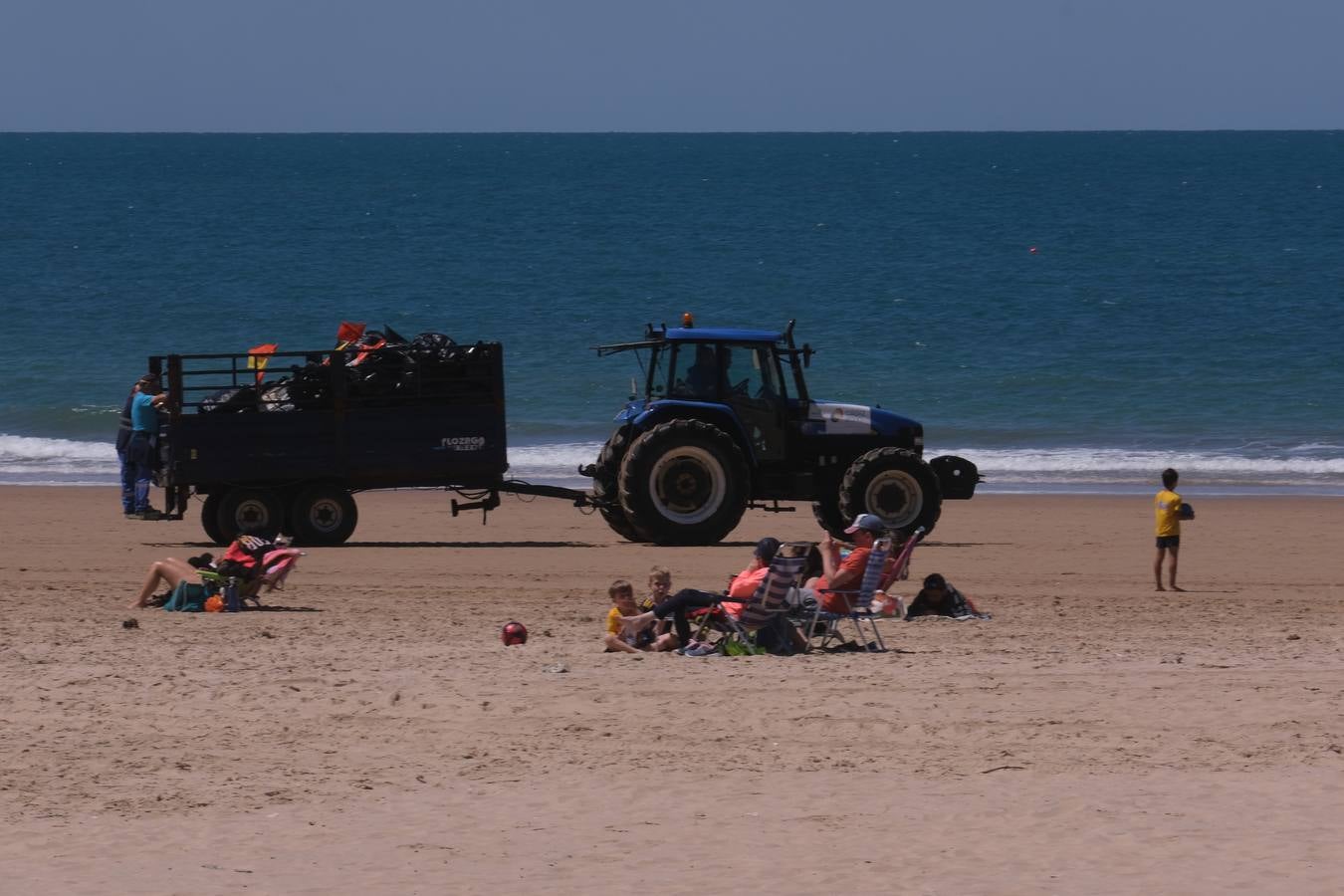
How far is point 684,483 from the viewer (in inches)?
657

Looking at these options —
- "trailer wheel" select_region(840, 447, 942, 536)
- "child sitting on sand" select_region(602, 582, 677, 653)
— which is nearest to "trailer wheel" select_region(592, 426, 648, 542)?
"trailer wheel" select_region(840, 447, 942, 536)

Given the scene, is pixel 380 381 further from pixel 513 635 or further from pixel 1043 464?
pixel 1043 464

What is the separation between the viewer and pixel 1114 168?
106938 millimetres

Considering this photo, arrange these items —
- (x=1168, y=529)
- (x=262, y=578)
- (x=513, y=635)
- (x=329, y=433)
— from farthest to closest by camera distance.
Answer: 1. (x=329, y=433)
2. (x=1168, y=529)
3. (x=262, y=578)
4. (x=513, y=635)

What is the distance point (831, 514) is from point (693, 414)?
5.42 ft

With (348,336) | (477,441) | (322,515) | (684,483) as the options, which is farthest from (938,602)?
(348,336)

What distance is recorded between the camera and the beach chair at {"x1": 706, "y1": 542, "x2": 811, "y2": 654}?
11.1 meters

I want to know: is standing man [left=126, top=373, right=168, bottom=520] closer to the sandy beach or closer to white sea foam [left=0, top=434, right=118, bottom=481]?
the sandy beach

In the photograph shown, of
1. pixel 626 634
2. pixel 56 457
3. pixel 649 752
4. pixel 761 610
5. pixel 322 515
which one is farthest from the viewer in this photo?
pixel 56 457

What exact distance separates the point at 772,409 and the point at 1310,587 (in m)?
4.66

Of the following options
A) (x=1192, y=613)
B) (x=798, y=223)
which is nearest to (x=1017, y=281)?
(x=798, y=223)

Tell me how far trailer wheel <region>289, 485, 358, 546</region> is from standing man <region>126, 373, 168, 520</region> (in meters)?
1.60

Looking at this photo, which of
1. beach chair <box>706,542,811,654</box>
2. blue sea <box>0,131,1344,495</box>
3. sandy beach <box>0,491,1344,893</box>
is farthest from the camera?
blue sea <box>0,131,1344,495</box>

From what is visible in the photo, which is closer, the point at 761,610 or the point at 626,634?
the point at 761,610
